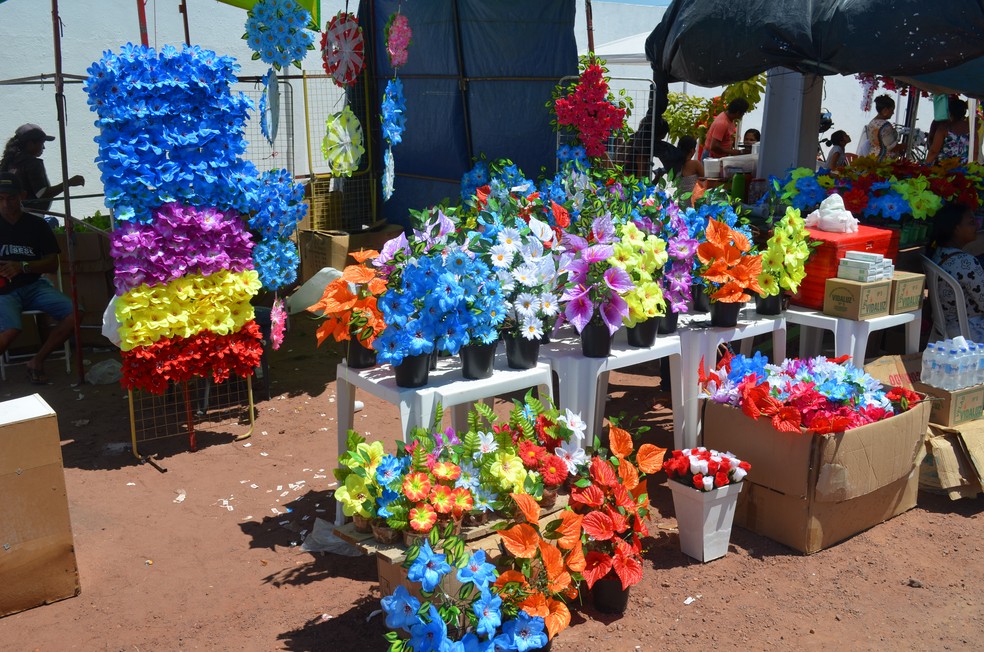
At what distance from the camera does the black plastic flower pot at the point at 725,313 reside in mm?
4375

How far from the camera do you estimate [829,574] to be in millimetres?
3713

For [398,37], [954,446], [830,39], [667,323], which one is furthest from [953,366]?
[398,37]

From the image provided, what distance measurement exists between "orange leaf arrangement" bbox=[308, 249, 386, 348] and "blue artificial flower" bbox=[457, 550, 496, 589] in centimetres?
105

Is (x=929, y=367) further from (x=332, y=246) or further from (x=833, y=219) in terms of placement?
(x=332, y=246)

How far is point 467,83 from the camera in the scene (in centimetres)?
725

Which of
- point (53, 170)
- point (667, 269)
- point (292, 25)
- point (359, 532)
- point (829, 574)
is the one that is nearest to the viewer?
point (359, 532)

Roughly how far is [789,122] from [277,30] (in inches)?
156

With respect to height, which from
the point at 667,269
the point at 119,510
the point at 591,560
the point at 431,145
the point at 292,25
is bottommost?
the point at 119,510

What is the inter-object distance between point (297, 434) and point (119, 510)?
120 cm

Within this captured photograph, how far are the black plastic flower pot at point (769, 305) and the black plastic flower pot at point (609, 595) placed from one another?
6.28 ft

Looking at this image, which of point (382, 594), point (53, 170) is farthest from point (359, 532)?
point (53, 170)

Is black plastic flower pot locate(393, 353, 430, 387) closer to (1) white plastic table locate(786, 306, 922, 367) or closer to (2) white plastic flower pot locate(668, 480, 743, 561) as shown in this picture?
(2) white plastic flower pot locate(668, 480, 743, 561)

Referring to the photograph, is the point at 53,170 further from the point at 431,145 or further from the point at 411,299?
the point at 411,299

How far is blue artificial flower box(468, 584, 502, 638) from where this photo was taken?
9.12 ft
